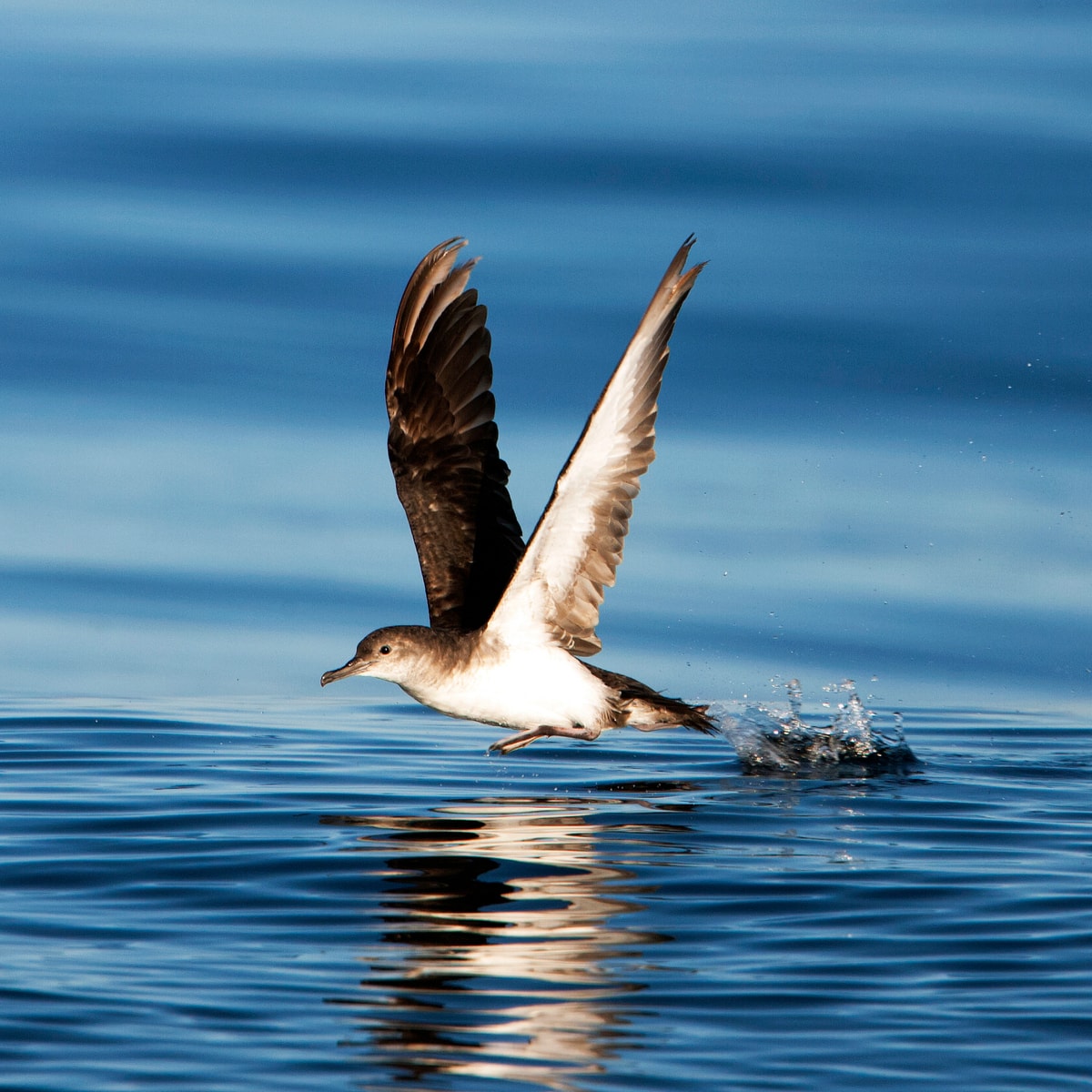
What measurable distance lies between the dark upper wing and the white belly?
531mm

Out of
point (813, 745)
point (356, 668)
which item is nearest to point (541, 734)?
point (356, 668)

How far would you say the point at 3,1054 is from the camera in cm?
432

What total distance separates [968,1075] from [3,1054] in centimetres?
214

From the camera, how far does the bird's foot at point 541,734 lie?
7359 millimetres

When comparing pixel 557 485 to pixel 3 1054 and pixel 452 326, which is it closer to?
pixel 452 326

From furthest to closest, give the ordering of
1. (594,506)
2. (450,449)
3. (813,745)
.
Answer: (450,449) → (813,745) → (594,506)

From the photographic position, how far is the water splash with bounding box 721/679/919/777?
25.5 feet

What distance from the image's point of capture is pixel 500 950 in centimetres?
514

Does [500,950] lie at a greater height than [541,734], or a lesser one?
lesser

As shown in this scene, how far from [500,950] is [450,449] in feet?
11.2

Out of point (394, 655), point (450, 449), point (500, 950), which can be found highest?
point (450, 449)

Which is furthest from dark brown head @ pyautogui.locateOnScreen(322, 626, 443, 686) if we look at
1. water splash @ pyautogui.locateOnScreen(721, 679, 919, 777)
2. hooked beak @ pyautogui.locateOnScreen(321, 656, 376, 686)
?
water splash @ pyautogui.locateOnScreen(721, 679, 919, 777)

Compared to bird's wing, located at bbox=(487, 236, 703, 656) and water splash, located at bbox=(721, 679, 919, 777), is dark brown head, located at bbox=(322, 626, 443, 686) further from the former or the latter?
water splash, located at bbox=(721, 679, 919, 777)

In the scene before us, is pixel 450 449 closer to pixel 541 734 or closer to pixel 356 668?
pixel 356 668
